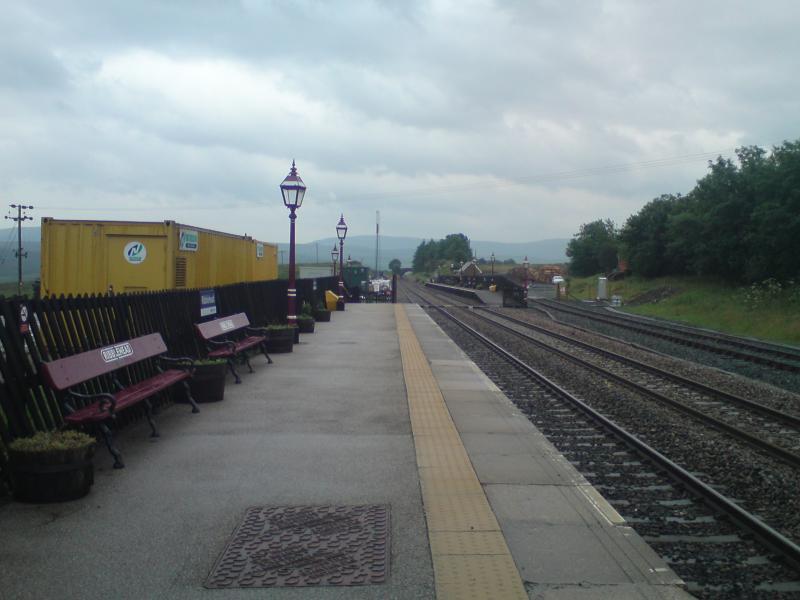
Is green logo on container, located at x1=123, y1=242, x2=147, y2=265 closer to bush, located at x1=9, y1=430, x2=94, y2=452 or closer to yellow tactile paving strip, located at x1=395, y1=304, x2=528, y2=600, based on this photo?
yellow tactile paving strip, located at x1=395, y1=304, x2=528, y2=600

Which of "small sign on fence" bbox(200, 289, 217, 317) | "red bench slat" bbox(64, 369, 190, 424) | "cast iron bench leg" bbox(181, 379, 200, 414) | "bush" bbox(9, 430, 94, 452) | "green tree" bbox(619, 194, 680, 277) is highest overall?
"green tree" bbox(619, 194, 680, 277)

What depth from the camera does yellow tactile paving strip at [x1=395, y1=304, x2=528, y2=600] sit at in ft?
14.5

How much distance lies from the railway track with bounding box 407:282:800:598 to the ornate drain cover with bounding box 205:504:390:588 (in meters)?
2.05

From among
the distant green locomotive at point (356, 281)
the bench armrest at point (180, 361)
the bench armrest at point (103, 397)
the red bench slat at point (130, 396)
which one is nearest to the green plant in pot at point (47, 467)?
the red bench slat at point (130, 396)

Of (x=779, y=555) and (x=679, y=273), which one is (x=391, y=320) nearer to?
(x=779, y=555)

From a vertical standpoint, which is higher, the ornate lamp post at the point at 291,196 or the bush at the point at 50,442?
the ornate lamp post at the point at 291,196

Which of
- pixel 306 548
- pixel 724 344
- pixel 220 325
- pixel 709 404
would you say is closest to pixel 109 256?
pixel 220 325

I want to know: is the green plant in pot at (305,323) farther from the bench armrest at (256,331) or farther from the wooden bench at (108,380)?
the wooden bench at (108,380)

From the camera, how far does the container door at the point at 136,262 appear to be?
1509 cm

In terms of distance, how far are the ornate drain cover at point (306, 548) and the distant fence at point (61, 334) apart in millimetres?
2202

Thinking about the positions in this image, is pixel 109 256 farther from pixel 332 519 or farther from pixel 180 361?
pixel 332 519

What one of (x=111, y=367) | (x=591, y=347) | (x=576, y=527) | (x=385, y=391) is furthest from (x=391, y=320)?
(x=576, y=527)

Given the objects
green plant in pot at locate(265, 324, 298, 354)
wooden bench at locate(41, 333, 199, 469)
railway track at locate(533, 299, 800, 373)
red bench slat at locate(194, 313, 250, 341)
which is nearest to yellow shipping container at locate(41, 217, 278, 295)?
green plant in pot at locate(265, 324, 298, 354)

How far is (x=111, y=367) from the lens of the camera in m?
7.74
